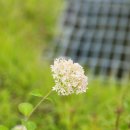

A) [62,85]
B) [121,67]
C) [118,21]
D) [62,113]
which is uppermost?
[118,21]

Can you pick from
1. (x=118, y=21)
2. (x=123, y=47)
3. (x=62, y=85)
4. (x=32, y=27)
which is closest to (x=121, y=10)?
(x=118, y=21)

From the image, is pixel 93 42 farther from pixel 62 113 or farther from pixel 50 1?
pixel 62 113

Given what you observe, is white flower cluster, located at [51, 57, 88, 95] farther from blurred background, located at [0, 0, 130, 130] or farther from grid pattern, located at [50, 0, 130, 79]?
grid pattern, located at [50, 0, 130, 79]

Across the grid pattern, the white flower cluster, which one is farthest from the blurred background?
the white flower cluster

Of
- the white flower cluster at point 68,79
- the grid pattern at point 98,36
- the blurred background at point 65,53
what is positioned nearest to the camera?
the white flower cluster at point 68,79

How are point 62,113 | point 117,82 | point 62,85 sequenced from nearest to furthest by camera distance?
point 62,85 < point 62,113 < point 117,82

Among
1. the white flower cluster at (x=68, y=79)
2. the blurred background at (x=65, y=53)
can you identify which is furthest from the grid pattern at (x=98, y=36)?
the white flower cluster at (x=68, y=79)

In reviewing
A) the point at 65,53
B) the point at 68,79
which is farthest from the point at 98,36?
the point at 68,79

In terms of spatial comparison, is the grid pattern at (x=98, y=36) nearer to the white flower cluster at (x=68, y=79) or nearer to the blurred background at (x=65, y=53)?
the blurred background at (x=65, y=53)
